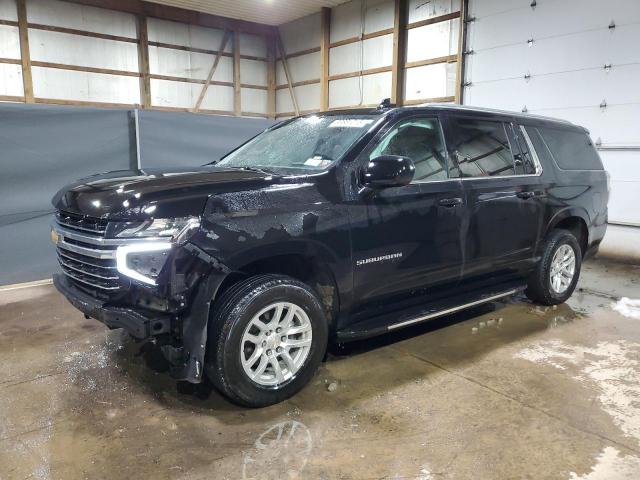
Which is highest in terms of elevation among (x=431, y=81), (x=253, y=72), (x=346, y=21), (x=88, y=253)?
(x=346, y=21)

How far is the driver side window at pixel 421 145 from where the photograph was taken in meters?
3.42

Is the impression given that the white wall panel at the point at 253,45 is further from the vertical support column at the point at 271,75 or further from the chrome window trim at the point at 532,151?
the chrome window trim at the point at 532,151

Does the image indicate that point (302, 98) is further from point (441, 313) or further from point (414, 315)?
point (414, 315)

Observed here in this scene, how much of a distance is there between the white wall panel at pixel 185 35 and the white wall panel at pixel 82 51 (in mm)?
706

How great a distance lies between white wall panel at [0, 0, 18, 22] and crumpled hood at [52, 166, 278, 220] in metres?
10.4

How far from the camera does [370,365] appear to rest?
3.49 meters

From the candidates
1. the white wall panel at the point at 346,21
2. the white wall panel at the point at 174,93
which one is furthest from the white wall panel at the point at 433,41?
the white wall panel at the point at 174,93

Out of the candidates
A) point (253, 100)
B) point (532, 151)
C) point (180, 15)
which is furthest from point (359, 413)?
point (253, 100)

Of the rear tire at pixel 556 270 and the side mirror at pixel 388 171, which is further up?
the side mirror at pixel 388 171

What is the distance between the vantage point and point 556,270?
15.6ft

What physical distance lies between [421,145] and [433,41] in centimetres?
761

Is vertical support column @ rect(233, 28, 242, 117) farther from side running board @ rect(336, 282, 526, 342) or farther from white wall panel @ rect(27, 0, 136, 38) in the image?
side running board @ rect(336, 282, 526, 342)

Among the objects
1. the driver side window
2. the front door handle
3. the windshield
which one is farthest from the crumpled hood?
the front door handle

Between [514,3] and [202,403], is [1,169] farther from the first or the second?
[514,3]
